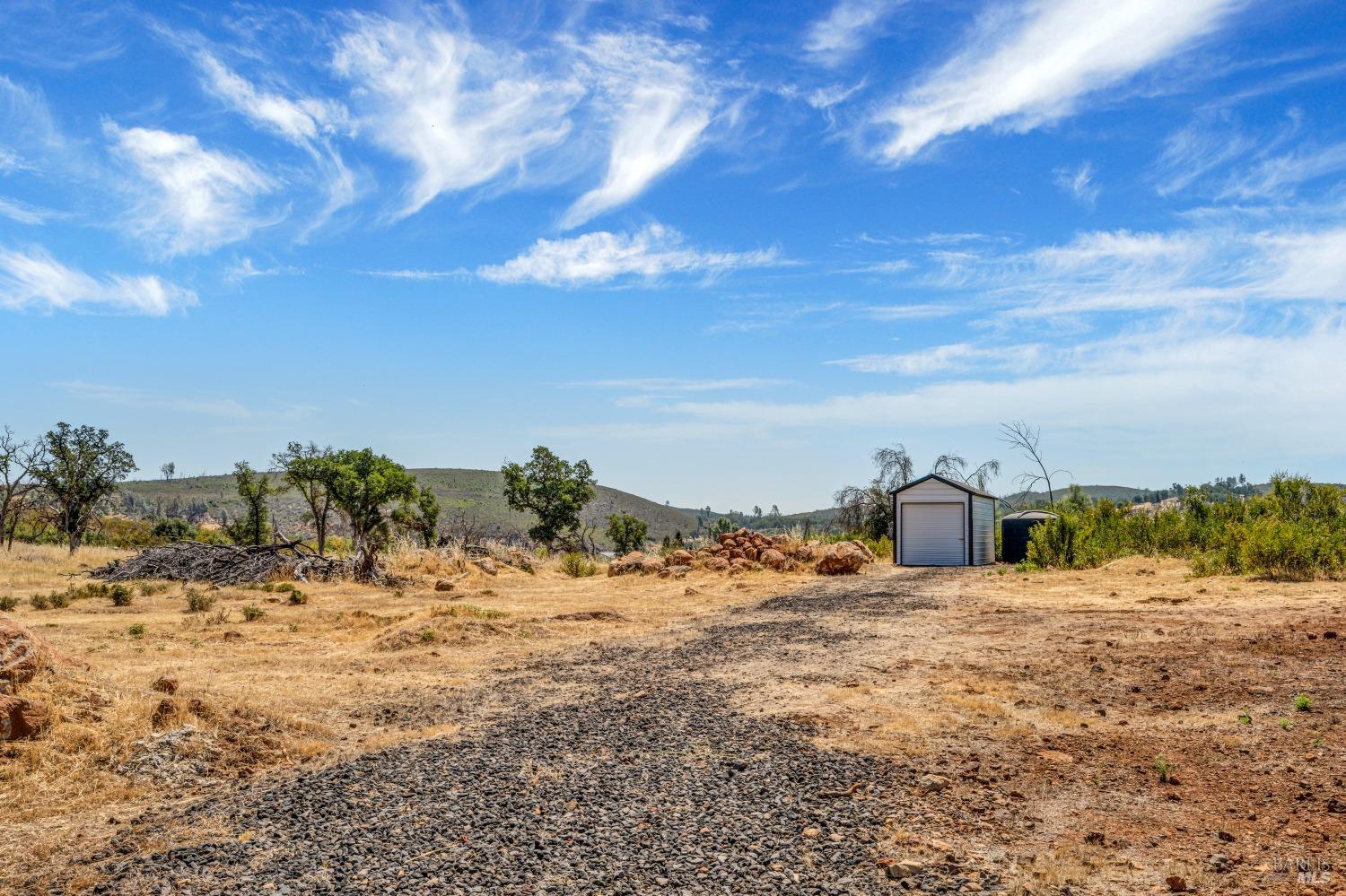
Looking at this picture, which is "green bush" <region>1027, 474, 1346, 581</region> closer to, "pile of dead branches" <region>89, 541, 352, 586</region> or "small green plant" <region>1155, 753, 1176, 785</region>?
"small green plant" <region>1155, 753, 1176, 785</region>

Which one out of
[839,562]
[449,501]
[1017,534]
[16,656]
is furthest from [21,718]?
[449,501]

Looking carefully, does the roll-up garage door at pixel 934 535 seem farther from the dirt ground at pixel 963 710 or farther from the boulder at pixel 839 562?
the dirt ground at pixel 963 710

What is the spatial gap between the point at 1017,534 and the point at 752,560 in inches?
366

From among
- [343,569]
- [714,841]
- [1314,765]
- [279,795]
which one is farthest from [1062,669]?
[343,569]

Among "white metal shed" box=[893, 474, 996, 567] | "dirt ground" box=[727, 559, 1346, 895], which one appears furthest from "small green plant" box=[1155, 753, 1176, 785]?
"white metal shed" box=[893, 474, 996, 567]

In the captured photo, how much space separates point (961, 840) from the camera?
4.38m

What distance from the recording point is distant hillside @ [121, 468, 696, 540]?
7350cm

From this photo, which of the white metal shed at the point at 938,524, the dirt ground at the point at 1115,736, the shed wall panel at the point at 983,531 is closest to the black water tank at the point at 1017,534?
the shed wall panel at the point at 983,531

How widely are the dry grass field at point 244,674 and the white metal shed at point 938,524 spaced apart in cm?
1025

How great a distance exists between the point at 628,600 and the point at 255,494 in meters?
23.0

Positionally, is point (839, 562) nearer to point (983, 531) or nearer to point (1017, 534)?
point (1017, 534)

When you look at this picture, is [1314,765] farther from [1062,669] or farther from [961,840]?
[1062,669]

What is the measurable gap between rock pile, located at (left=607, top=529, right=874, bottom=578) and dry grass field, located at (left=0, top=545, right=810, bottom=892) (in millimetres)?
4389

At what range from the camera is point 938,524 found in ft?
94.1
